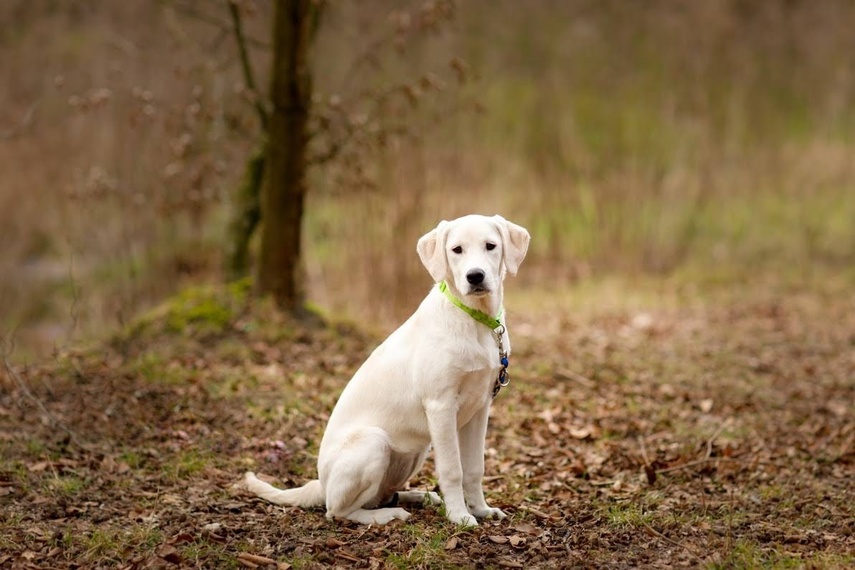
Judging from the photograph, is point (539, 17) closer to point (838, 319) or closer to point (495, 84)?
point (495, 84)

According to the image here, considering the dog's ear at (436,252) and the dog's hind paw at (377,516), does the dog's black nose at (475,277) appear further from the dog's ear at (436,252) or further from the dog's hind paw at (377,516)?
the dog's hind paw at (377,516)

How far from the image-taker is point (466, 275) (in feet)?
12.4

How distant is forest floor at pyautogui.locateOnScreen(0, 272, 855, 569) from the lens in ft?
12.5

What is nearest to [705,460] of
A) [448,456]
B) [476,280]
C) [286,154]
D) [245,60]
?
[448,456]

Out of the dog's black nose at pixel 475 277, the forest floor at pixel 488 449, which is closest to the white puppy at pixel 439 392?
the dog's black nose at pixel 475 277

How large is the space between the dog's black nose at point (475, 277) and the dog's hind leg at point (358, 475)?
84 cm

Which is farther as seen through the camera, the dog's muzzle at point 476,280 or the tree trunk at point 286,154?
the tree trunk at point 286,154

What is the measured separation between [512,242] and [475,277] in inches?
15.5

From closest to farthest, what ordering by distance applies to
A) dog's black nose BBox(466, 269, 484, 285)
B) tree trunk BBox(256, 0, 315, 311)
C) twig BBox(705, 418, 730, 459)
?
dog's black nose BBox(466, 269, 484, 285) < twig BBox(705, 418, 730, 459) < tree trunk BBox(256, 0, 315, 311)

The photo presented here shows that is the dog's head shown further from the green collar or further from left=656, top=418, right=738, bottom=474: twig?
left=656, top=418, right=738, bottom=474: twig

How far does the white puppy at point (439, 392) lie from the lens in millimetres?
3922

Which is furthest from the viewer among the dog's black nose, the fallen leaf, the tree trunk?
the tree trunk

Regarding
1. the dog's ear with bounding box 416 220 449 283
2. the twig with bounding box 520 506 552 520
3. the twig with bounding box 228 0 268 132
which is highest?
the twig with bounding box 228 0 268 132

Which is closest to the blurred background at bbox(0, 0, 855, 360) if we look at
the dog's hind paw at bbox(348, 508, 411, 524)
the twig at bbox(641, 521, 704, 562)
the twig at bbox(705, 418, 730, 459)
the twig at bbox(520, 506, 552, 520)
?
the twig at bbox(705, 418, 730, 459)
